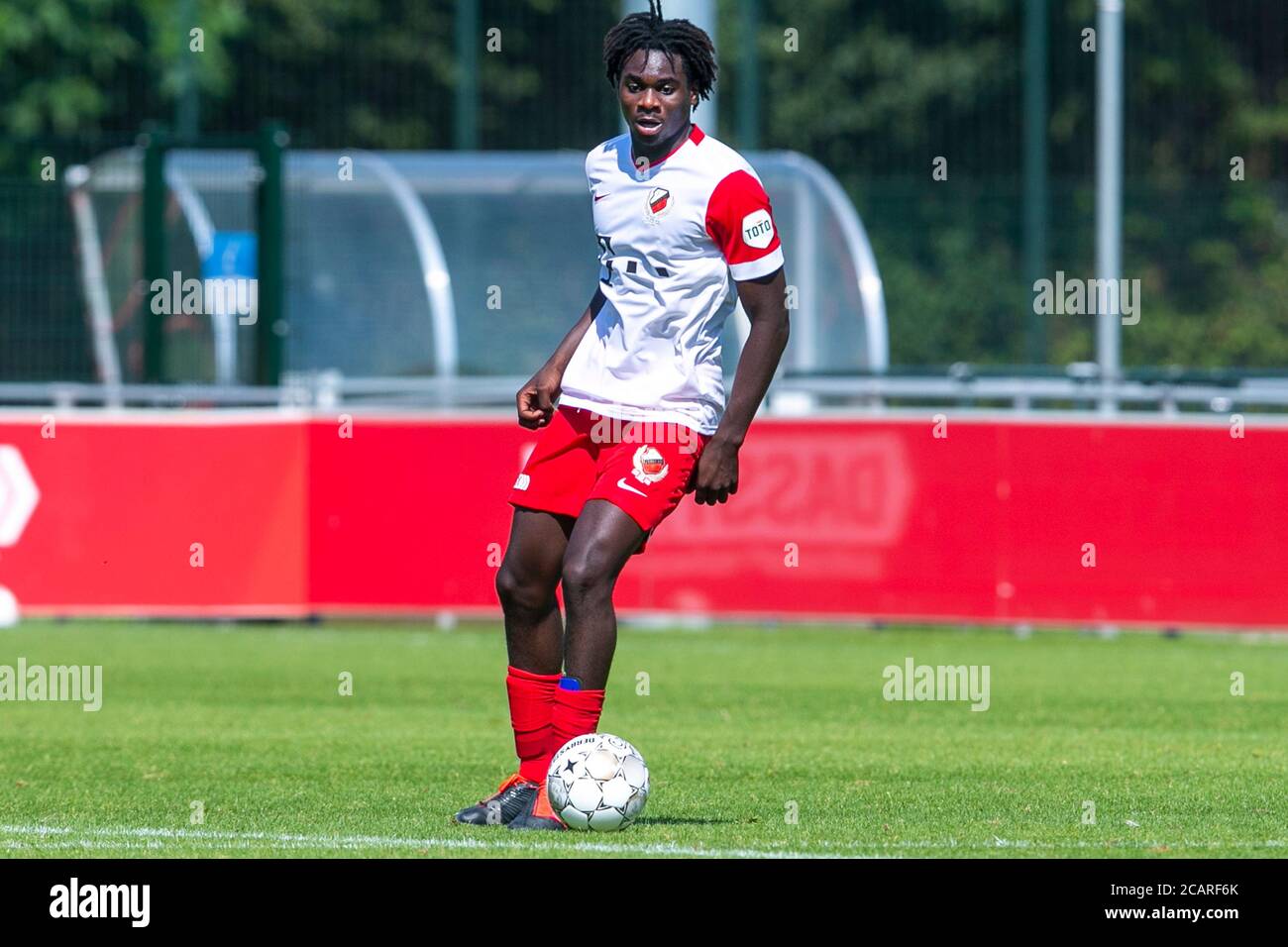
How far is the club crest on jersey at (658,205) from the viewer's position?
24.8ft

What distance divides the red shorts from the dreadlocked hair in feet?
3.42

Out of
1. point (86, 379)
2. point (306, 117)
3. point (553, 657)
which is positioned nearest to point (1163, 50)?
point (306, 117)

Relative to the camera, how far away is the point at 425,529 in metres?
15.9

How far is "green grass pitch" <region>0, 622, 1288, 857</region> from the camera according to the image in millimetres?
7500

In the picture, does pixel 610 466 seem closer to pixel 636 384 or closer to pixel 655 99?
pixel 636 384

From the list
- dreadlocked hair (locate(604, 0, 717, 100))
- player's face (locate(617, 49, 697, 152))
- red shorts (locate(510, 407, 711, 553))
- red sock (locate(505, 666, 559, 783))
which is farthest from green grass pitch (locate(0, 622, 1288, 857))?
dreadlocked hair (locate(604, 0, 717, 100))

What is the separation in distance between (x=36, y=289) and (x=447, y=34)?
60.5 feet

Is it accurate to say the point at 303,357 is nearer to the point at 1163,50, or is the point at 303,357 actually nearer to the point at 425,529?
the point at 425,529

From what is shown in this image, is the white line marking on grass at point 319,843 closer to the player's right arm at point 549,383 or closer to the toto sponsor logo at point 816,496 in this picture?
the player's right arm at point 549,383

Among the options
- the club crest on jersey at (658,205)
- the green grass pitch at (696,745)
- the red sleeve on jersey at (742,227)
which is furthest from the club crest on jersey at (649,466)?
the green grass pitch at (696,745)

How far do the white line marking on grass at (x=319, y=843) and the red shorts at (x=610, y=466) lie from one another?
99cm

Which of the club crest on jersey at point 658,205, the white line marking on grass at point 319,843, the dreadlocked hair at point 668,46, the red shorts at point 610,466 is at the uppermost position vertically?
the dreadlocked hair at point 668,46

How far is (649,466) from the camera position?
762cm

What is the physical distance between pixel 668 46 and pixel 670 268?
68 cm
